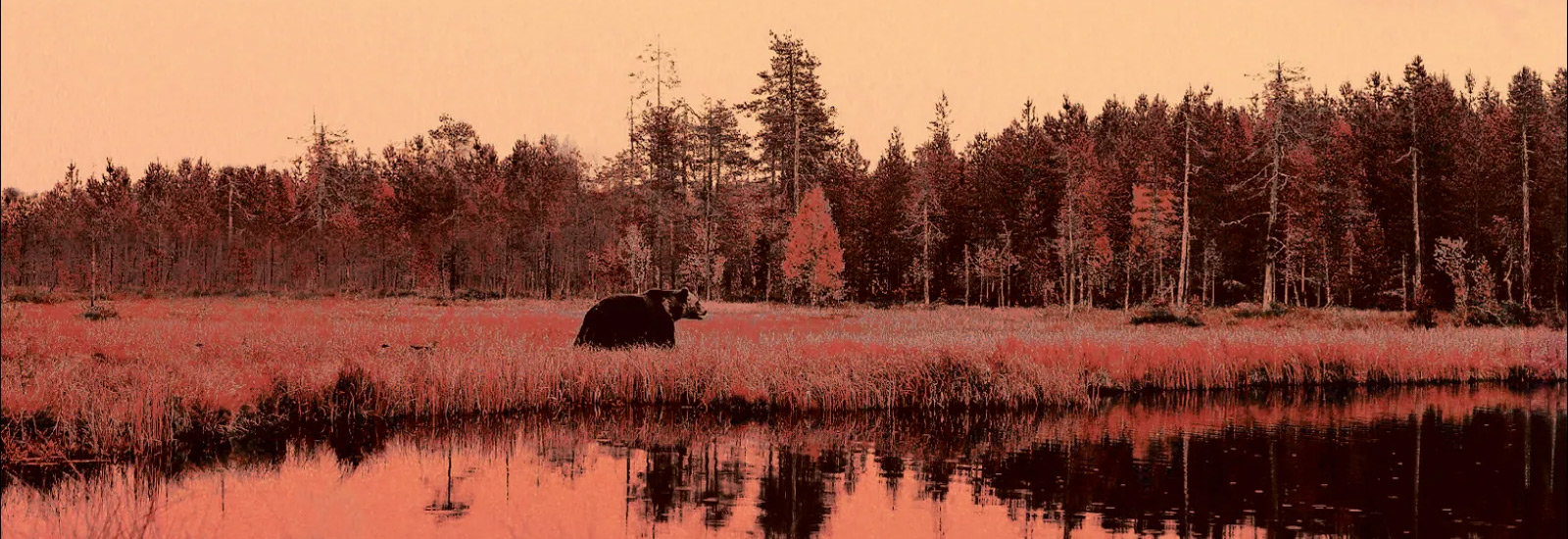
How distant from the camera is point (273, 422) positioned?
1752 cm

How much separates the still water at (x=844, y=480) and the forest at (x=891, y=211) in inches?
1192

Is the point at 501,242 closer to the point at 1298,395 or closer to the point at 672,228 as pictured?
the point at 672,228

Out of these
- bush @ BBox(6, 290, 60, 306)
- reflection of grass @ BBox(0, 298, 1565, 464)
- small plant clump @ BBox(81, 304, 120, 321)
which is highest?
bush @ BBox(6, 290, 60, 306)

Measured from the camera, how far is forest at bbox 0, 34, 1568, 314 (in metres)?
53.3

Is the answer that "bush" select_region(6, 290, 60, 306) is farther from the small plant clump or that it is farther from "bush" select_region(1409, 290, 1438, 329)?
"bush" select_region(1409, 290, 1438, 329)

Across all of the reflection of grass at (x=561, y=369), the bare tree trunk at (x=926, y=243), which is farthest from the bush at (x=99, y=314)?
the bare tree trunk at (x=926, y=243)

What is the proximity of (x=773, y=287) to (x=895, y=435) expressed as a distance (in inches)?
1815

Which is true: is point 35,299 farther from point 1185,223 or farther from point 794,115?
point 1185,223

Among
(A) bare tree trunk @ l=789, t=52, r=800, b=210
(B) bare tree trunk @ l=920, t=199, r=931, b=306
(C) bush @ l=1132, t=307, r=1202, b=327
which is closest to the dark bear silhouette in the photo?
(C) bush @ l=1132, t=307, r=1202, b=327

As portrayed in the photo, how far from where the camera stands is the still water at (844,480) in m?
12.5

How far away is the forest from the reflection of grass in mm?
19725

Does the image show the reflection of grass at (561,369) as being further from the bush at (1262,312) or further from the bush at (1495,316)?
the bush at (1262,312)

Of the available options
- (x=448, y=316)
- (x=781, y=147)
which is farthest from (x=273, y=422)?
(x=781, y=147)

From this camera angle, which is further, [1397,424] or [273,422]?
[1397,424]
